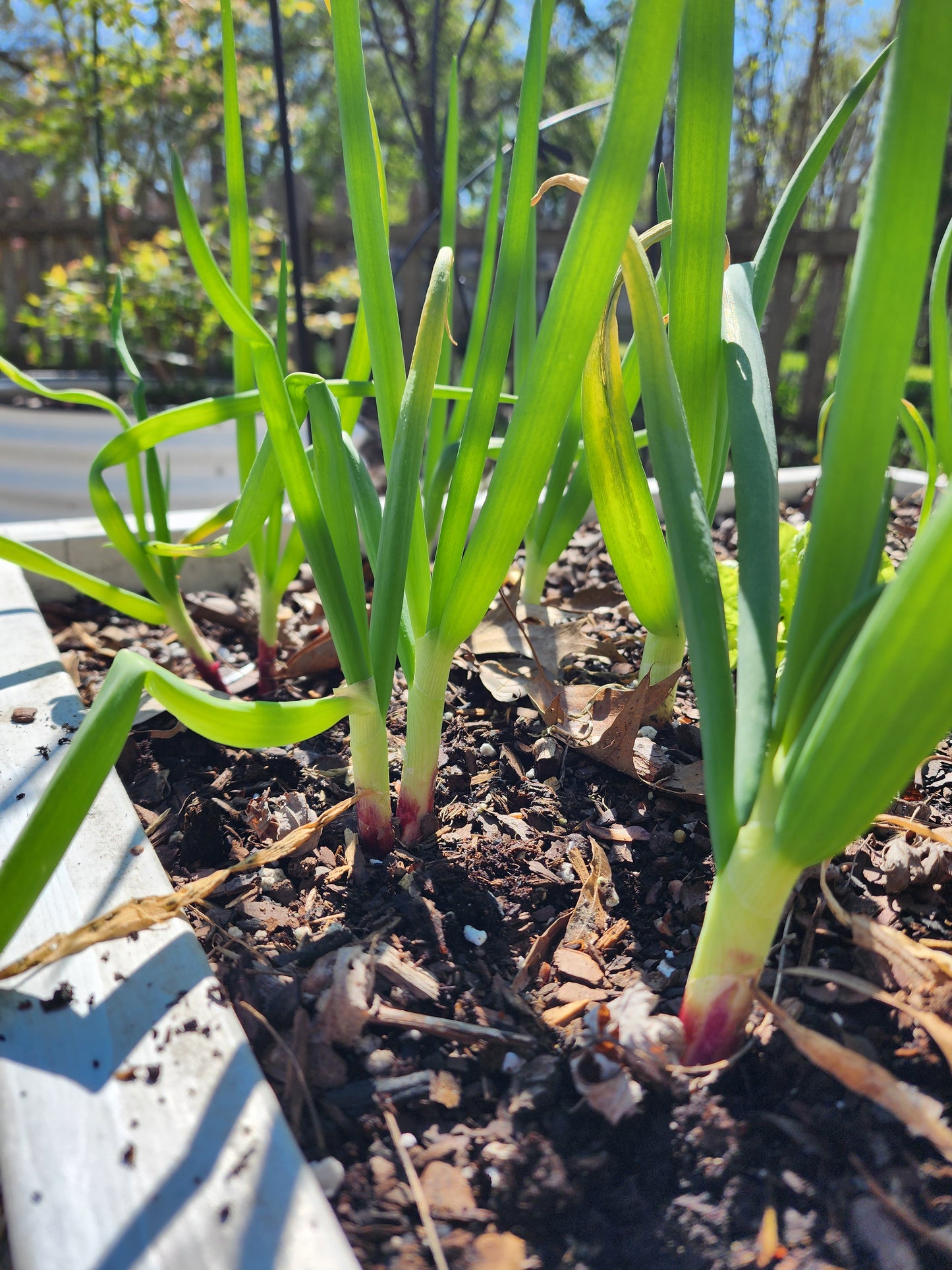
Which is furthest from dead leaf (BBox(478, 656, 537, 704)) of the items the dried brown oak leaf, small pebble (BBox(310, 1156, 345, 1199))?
small pebble (BBox(310, 1156, 345, 1199))

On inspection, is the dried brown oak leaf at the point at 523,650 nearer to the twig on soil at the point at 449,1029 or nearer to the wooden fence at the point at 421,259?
the twig on soil at the point at 449,1029

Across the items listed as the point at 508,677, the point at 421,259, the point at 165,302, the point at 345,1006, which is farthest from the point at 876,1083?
the point at 421,259

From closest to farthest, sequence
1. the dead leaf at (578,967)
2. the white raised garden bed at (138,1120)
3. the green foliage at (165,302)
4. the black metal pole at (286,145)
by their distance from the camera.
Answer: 1. the white raised garden bed at (138,1120)
2. the dead leaf at (578,967)
3. the black metal pole at (286,145)
4. the green foliage at (165,302)

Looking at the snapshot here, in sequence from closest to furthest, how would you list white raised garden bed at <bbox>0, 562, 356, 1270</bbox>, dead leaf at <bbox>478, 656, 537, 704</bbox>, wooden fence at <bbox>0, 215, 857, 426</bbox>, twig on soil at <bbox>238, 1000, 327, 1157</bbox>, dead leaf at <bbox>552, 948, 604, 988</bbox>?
1. white raised garden bed at <bbox>0, 562, 356, 1270</bbox>
2. twig on soil at <bbox>238, 1000, 327, 1157</bbox>
3. dead leaf at <bbox>552, 948, 604, 988</bbox>
4. dead leaf at <bbox>478, 656, 537, 704</bbox>
5. wooden fence at <bbox>0, 215, 857, 426</bbox>

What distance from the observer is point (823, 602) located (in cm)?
48

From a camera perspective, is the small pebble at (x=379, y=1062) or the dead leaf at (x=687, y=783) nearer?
the small pebble at (x=379, y=1062)

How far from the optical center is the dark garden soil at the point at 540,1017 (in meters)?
0.45

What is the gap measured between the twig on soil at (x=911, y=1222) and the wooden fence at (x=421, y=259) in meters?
3.29

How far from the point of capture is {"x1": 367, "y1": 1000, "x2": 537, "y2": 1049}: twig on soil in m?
0.55

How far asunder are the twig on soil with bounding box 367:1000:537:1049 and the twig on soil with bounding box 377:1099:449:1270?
0.17ft

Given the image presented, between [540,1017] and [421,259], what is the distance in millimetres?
3775

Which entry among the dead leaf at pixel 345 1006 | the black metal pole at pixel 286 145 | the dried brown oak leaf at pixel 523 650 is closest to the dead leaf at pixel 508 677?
the dried brown oak leaf at pixel 523 650

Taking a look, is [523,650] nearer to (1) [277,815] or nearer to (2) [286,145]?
(1) [277,815]

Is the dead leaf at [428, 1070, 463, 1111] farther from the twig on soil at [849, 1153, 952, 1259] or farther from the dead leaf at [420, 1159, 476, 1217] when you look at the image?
the twig on soil at [849, 1153, 952, 1259]
